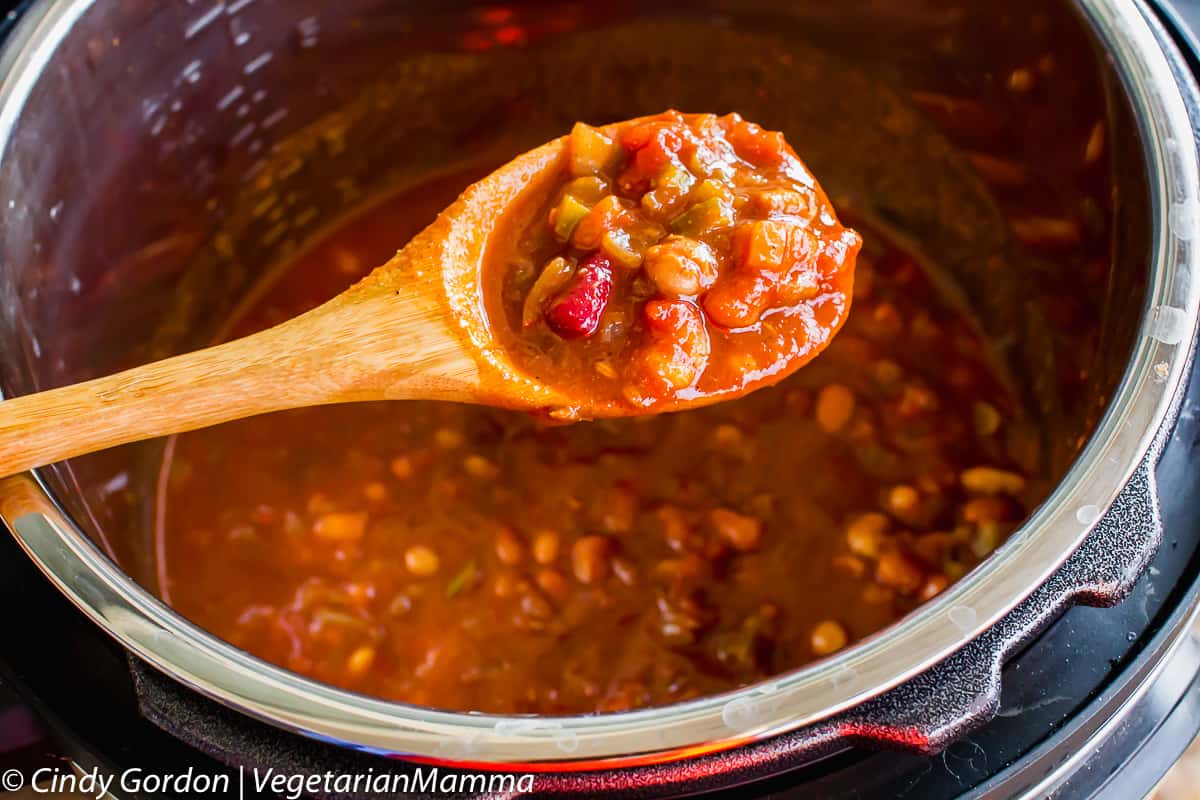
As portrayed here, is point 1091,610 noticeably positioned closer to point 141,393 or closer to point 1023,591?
point 1023,591

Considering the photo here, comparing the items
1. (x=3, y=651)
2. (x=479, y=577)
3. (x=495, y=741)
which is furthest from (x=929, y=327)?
(x=3, y=651)

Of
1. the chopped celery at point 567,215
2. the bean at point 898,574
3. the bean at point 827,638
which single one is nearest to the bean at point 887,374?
the bean at point 898,574

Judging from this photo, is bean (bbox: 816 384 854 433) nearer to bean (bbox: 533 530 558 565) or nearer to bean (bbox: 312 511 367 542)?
bean (bbox: 533 530 558 565)

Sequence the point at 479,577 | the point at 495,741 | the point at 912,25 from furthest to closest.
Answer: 1. the point at 912,25
2. the point at 479,577
3. the point at 495,741

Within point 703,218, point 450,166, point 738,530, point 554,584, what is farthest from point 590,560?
point 450,166

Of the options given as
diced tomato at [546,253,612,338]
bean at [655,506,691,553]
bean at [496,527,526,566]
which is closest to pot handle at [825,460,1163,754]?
diced tomato at [546,253,612,338]
